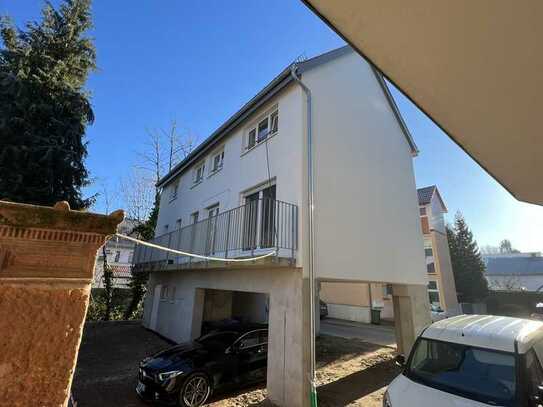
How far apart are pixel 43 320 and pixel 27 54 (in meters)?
19.8

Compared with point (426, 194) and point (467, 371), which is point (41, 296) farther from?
point (426, 194)

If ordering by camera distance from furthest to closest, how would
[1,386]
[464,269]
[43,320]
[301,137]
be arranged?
1. [464,269]
2. [301,137]
3. [43,320]
4. [1,386]

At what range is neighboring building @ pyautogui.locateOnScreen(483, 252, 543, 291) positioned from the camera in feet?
130

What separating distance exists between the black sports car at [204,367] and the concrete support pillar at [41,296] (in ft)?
20.1

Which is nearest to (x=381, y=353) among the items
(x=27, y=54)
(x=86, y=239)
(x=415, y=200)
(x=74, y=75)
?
(x=415, y=200)

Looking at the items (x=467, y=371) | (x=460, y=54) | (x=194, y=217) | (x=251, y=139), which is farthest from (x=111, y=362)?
(x=460, y=54)

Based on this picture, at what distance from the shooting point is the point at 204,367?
22.6 ft

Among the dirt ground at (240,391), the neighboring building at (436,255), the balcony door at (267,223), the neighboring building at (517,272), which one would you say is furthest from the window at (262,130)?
the neighboring building at (517,272)

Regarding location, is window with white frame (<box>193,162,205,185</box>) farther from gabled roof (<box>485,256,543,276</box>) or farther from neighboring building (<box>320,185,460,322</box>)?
gabled roof (<box>485,256,543,276</box>)

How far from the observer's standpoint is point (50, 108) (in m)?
14.7

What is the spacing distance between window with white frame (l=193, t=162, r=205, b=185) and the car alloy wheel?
9.22 meters

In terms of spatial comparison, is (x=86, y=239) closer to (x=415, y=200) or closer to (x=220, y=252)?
(x=220, y=252)

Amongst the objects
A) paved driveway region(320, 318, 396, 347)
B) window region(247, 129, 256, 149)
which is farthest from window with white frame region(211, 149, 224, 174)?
paved driveway region(320, 318, 396, 347)

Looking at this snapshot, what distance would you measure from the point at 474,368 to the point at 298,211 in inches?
171
